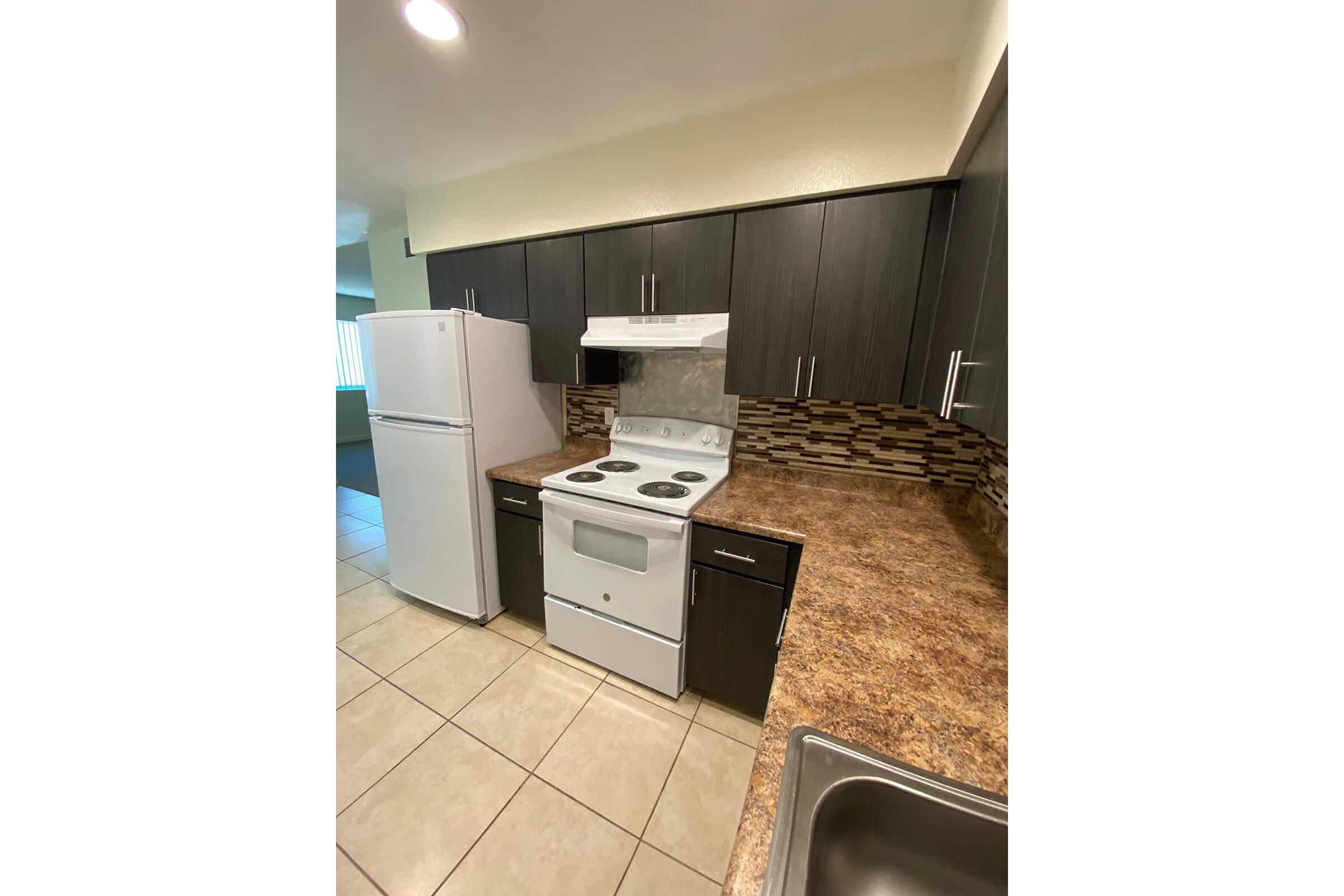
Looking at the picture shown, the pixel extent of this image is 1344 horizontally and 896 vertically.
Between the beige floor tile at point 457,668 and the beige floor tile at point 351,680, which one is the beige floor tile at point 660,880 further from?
the beige floor tile at point 351,680

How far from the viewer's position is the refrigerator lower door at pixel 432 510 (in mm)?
1858

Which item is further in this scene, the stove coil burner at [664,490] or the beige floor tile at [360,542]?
the beige floor tile at [360,542]

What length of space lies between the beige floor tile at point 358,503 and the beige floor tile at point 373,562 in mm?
1032

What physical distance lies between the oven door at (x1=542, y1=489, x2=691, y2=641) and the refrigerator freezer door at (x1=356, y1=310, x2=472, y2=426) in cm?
64

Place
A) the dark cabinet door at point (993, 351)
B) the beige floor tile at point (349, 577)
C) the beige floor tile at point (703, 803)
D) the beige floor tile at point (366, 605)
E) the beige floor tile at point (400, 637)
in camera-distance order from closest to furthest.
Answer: the dark cabinet door at point (993, 351) < the beige floor tile at point (703, 803) < the beige floor tile at point (400, 637) < the beige floor tile at point (366, 605) < the beige floor tile at point (349, 577)

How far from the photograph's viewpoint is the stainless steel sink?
1.70 ft

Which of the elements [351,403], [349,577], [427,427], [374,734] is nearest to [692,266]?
[427,427]

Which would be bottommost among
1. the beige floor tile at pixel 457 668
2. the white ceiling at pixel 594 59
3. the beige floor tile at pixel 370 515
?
the beige floor tile at pixel 457 668

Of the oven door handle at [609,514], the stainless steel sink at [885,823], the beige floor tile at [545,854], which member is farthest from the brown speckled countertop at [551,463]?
the stainless steel sink at [885,823]

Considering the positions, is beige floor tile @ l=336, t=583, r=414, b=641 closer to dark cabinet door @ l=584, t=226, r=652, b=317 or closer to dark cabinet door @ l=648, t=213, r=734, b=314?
dark cabinet door @ l=584, t=226, r=652, b=317
